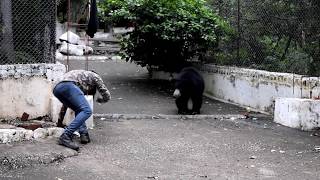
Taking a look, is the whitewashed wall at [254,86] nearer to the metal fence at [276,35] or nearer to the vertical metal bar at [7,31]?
the metal fence at [276,35]

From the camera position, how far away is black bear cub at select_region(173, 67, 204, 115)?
36.9 feet

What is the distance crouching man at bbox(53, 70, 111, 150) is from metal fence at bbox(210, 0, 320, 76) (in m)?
5.09

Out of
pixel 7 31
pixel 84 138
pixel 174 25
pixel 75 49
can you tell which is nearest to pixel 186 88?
pixel 174 25

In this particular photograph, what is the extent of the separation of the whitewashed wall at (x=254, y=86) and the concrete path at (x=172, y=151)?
25.2 inches

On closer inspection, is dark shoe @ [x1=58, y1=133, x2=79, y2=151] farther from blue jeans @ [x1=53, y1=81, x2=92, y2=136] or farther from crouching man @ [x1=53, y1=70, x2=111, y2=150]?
blue jeans @ [x1=53, y1=81, x2=92, y2=136]

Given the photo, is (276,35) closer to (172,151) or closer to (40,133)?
(172,151)

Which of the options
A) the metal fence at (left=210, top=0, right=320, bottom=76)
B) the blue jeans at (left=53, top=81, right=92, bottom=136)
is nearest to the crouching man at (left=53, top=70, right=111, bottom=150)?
the blue jeans at (left=53, top=81, right=92, bottom=136)

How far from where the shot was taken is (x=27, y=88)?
30.2 feet

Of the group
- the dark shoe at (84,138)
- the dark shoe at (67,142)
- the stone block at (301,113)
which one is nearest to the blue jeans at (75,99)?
the dark shoe at (67,142)

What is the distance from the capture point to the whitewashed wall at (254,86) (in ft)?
34.7

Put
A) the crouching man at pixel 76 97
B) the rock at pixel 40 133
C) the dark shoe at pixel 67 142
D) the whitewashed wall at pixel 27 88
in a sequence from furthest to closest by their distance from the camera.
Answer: the whitewashed wall at pixel 27 88 → the rock at pixel 40 133 → the crouching man at pixel 76 97 → the dark shoe at pixel 67 142

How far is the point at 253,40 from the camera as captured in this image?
12523 mm

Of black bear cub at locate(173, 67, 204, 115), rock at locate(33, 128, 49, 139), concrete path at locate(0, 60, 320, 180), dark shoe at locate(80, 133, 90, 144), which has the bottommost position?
concrete path at locate(0, 60, 320, 180)

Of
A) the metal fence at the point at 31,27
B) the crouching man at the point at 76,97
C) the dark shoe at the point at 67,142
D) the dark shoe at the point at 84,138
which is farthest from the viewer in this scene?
the metal fence at the point at 31,27
